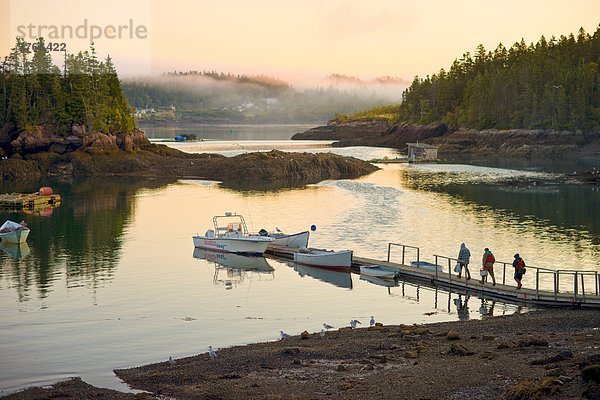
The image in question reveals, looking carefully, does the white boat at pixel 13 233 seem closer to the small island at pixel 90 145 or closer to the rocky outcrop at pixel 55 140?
the small island at pixel 90 145

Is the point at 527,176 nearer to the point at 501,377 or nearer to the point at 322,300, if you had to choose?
the point at 322,300

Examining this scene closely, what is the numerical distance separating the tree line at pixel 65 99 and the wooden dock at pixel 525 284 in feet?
270

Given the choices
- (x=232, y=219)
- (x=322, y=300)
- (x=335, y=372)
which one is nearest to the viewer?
(x=335, y=372)

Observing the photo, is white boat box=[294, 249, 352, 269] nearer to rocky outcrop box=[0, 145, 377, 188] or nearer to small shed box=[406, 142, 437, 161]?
rocky outcrop box=[0, 145, 377, 188]

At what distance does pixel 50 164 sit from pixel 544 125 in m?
96.9

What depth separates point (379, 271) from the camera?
43281mm

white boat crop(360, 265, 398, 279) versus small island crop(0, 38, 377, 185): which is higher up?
small island crop(0, 38, 377, 185)

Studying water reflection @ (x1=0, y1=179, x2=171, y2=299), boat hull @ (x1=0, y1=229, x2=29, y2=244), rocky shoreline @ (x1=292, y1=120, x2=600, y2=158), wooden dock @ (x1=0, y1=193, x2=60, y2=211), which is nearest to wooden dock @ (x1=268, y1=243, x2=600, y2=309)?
water reflection @ (x1=0, y1=179, x2=171, y2=299)

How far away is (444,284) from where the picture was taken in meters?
40.5

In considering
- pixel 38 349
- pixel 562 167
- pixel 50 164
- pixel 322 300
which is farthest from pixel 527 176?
pixel 38 349

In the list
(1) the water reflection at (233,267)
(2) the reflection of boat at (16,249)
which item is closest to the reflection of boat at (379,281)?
(1) the water reflection at (233,267)

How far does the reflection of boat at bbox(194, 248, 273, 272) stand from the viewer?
160 feet

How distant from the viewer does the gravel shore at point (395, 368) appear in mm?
20625

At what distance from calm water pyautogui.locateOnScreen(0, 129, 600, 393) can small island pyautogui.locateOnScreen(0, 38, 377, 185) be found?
618 inches
